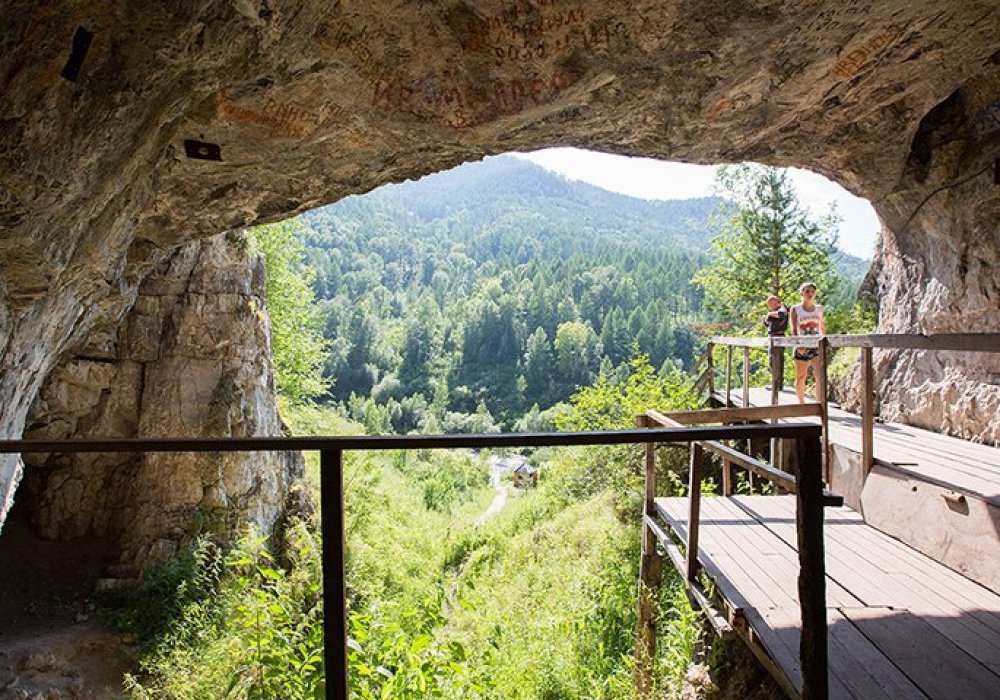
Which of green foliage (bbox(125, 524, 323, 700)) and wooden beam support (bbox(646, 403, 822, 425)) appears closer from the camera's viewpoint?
green foliage (bbox(125, 524, 323, 700))

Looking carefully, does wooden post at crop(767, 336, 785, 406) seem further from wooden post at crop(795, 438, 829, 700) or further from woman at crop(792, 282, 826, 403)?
wooden post at crop(795, 438, 829, 700)

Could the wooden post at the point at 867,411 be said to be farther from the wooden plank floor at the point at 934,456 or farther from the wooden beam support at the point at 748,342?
the wooden beam support at the point at 748,342

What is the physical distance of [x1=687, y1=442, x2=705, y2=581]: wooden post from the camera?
348 cm

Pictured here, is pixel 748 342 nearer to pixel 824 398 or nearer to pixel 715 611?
pixel 824 398

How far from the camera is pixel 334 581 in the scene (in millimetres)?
1425

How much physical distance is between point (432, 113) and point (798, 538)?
4688 millimetres

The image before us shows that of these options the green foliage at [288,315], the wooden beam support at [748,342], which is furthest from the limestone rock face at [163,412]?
the wooden beam support at [748,342]

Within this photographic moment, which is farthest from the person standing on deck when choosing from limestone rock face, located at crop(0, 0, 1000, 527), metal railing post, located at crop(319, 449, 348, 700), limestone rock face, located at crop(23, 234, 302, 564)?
limestone rock face, located at crop(23, 234, 302, 564)

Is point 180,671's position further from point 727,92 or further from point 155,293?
point 727,92

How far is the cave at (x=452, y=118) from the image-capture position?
9.87ft

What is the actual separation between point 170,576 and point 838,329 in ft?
42.0

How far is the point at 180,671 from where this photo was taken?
246 inches

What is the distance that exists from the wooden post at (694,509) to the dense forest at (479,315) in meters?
35.2

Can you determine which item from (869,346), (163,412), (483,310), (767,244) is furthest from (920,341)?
(483,310)
